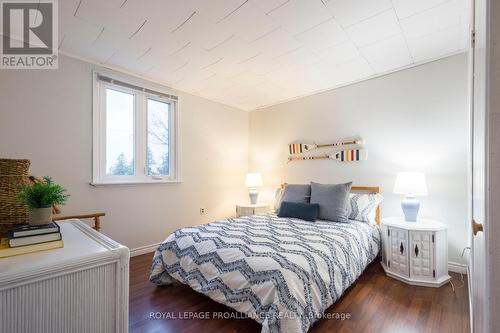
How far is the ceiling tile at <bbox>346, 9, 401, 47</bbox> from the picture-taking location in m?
1.97

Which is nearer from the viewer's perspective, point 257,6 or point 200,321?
point 200,321

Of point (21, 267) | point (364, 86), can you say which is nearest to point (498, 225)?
point (21, 267)

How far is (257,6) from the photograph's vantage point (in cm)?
183

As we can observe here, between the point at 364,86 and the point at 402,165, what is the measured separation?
1.18m

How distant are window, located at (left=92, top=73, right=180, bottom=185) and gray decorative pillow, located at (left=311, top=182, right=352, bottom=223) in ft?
6.80

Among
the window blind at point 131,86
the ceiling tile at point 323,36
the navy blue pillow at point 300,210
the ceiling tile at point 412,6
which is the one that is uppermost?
the ceiling tile at point 412,6

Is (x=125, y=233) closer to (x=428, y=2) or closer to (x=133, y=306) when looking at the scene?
(x=133, y=306)

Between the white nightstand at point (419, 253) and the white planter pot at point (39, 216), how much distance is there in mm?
2779

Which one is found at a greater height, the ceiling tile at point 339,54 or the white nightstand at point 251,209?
the ceiling tile at point 339,54

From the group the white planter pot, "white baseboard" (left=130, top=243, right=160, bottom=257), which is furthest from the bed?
the white planter pot

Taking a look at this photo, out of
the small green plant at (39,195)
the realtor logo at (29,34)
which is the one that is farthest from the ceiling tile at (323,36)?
the small green plant at (39,195)

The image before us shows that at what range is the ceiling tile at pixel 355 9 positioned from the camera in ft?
5.88

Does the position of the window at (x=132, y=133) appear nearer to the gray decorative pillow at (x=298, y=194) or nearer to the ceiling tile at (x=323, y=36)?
the gray decorative pillow at (x=298, y=194)

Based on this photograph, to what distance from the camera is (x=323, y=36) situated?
222 cm
